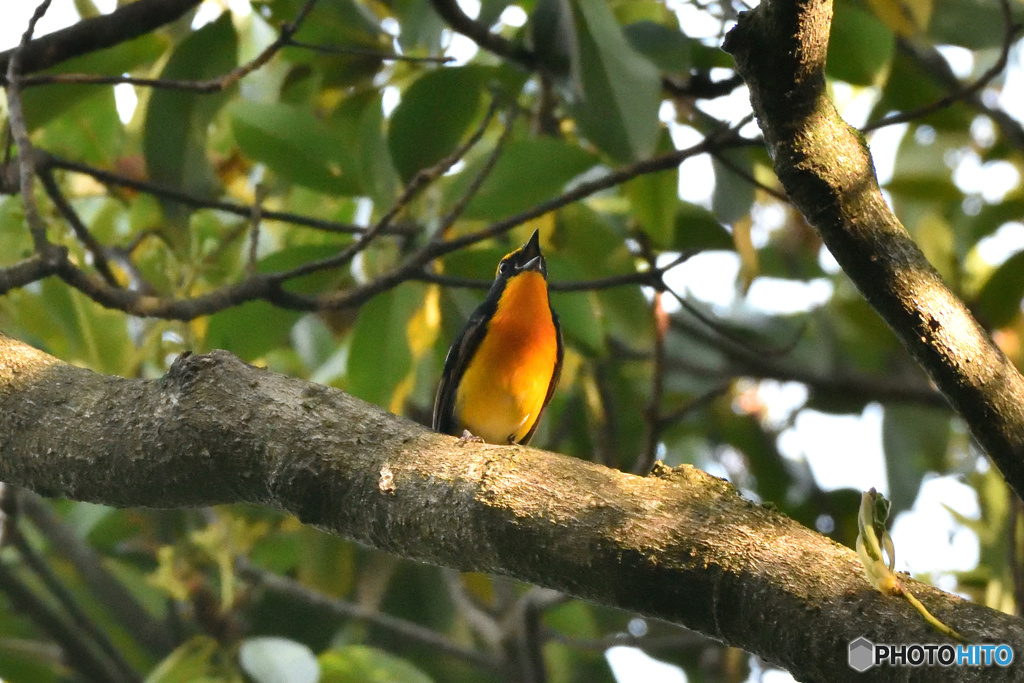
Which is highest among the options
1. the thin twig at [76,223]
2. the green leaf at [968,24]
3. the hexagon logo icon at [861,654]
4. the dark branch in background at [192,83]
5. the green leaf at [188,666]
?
the green leaf at [968,24]

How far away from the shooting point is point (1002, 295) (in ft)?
14.6

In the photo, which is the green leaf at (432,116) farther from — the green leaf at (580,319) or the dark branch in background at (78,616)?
the dark branch in background at (78,616)

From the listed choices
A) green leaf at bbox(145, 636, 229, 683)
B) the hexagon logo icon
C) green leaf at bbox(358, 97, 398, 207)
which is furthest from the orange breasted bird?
the hexagon logo icon

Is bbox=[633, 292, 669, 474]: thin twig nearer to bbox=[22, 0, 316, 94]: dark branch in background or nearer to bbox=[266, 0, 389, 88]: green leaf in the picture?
bbox=[266, 0, 389, 88]: green leaf

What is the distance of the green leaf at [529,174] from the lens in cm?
348

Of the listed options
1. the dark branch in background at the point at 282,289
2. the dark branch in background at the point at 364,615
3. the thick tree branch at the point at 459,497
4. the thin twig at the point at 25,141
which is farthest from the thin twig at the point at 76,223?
the dark branch in background at the point at 364,615

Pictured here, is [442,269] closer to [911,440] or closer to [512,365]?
[512,365]

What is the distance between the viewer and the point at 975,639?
1286 mm

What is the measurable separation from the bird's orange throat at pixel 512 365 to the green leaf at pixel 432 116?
0.77 meters

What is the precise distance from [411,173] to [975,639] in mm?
2595

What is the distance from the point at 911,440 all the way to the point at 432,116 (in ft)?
9.85

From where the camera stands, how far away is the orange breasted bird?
4129 mm

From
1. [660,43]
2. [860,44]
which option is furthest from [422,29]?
[860,44]

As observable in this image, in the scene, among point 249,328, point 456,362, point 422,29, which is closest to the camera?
point 422,29
